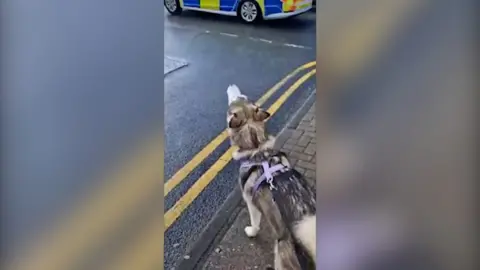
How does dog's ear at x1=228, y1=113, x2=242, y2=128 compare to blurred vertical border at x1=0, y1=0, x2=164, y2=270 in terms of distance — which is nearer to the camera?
blurred vertical border at x1=0, y1=0, x2=164, y2=270

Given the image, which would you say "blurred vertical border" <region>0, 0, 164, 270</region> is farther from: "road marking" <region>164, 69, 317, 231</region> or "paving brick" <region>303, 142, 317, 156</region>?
"paving brick" <region>303, 142, 317, 156</region>

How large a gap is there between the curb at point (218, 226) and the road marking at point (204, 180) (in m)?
0.04

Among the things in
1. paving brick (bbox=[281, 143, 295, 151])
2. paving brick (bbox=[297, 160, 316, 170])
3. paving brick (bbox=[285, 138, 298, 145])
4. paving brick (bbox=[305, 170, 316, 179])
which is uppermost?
paving brick (bbox=[285, 138, 298, 145])

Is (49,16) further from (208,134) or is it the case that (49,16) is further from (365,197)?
(365,197)

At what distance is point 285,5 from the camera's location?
0.95 meters

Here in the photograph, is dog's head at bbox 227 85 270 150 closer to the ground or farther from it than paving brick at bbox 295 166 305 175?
farther from it

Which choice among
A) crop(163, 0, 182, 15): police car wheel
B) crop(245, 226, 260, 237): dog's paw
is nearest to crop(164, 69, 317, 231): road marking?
crop(245, 226, 260, 237): dog's paw

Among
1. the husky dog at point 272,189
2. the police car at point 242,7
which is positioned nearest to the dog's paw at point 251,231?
the husky dog at point 272,189

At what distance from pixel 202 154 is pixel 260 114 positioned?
12 cm

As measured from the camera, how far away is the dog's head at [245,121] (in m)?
0.93

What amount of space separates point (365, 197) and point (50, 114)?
514mm

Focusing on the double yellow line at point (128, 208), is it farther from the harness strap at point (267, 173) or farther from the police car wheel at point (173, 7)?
the police car wheel at point (173, 7)

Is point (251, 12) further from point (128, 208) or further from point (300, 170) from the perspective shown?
point (128, 208)

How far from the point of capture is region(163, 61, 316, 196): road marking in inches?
36.4
